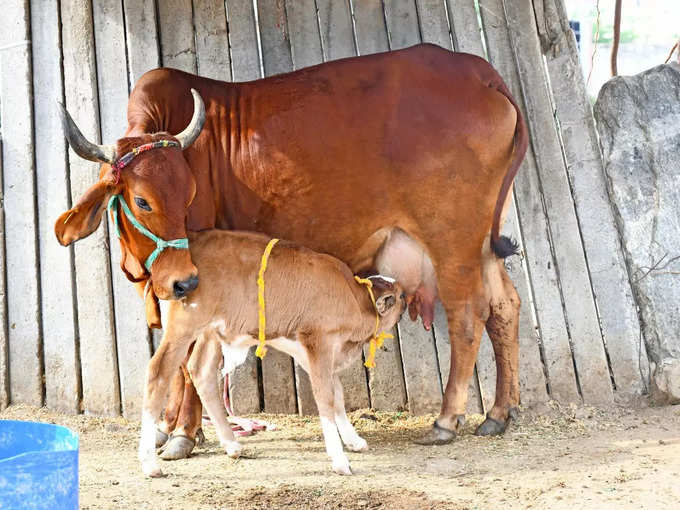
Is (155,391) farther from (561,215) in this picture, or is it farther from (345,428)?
(561,215)

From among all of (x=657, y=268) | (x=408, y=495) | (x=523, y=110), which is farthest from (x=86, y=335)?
(x=657, y=268)

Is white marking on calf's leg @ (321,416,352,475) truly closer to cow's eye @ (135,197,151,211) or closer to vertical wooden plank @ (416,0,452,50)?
cow's eye @ (135,197,151,211)

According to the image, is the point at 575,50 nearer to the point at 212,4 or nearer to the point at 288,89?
the point at 288,89

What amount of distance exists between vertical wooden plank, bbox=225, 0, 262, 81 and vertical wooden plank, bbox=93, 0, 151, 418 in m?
0.79

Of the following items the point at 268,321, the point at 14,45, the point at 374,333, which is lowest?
the point at 374,333

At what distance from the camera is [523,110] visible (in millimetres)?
6164

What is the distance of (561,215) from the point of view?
6.07 meters

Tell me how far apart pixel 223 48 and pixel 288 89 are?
3.49ft

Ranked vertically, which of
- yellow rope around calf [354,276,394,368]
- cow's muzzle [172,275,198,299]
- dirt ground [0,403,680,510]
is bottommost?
dirt ground [0,403,680,510]

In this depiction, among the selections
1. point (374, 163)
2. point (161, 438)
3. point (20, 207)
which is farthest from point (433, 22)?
point (161, 438)

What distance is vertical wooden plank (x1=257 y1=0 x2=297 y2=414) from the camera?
6035 mm

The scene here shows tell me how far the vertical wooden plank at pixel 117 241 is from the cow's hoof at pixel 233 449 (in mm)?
1295

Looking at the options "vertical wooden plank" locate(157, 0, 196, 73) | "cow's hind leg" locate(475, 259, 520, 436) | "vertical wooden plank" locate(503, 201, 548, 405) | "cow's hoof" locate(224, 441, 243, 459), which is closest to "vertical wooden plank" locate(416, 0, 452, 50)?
"vertical wooden plank" locate(503, 201, 548, 405)

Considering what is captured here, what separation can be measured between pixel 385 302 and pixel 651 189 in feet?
7.62
